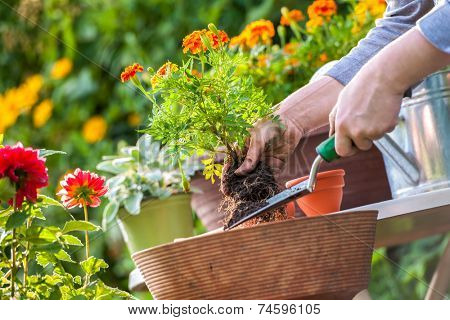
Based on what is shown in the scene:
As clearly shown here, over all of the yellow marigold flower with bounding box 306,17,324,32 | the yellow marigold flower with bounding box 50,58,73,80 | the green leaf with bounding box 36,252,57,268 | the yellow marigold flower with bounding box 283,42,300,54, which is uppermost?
the yellow marigold flower with bounding box 50,58,73,80

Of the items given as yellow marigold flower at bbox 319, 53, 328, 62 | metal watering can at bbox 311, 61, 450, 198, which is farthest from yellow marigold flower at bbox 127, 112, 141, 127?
metal watering can at bbox 311, 61, 450, 198

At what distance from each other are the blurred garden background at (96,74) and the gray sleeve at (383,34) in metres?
1.16

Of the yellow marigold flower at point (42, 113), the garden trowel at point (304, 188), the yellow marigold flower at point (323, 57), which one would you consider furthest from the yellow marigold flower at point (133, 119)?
the garden trowel at point (304, 188)

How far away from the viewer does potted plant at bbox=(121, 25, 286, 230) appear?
1252 millimetres

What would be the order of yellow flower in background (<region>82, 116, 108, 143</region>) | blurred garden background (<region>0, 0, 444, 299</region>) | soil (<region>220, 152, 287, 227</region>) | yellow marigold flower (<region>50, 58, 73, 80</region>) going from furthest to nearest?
1. yellow marigold flower (<region>50, 58, 73, 80</region>)
2. yellow flower in background (<region>82, 116, 108, 143</region>)
3. blurred garden background (<region>0, 0, 444, 299</region>)
4. soil (<region>220, 152, 287, 227</region>)

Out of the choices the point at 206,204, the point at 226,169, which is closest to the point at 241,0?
the point at 206,204

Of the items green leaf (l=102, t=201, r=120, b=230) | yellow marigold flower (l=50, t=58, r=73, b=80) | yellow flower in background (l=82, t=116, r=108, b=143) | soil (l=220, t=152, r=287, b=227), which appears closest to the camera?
soil (l=220, t=152, r=287, b=227)

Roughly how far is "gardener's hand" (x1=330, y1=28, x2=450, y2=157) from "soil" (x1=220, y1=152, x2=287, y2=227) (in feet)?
0.69

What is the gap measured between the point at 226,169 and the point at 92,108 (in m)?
2.11

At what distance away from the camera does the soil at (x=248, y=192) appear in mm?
1248

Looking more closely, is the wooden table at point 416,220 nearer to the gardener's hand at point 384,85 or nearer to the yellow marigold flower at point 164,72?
the gardener's hand at point 384,85

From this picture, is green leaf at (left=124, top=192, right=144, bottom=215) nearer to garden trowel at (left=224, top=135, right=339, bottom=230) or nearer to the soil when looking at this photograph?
the soil

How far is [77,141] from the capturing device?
323 cm
